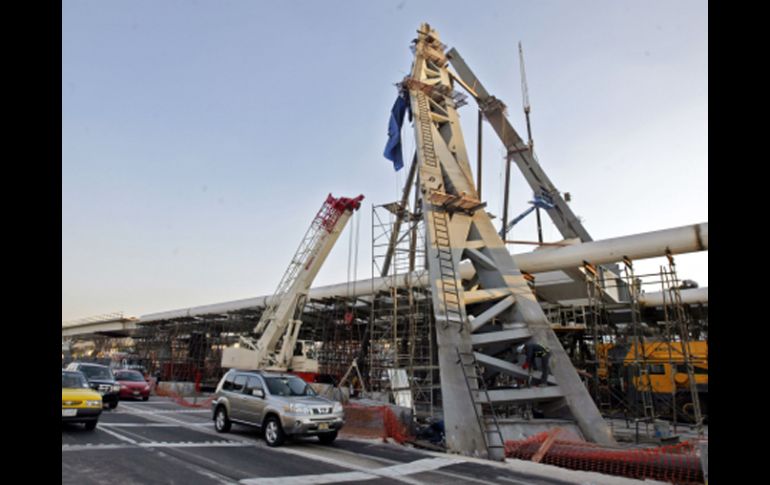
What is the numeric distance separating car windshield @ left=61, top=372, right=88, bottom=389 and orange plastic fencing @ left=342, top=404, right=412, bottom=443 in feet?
24.9

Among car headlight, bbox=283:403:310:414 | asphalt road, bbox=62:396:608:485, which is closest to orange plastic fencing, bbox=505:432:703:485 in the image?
asphalt road, bbox=62:396:608:485

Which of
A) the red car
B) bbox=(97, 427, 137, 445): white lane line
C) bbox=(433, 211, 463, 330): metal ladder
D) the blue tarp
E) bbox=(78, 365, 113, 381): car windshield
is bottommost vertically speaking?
the red car

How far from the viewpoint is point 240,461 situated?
948 cm

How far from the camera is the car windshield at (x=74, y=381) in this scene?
13.0 meters

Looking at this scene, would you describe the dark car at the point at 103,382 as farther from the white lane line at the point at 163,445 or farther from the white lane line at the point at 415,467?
the white lane line at the point at 415,467

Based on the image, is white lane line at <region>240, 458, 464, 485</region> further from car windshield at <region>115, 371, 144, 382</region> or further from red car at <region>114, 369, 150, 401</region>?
car windshield at <region>115, 371, 144, 382</region>

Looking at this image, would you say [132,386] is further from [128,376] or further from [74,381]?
[74,381]

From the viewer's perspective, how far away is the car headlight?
11531mm

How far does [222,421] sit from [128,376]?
44.1 ft

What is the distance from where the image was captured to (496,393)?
1308 centimetres
